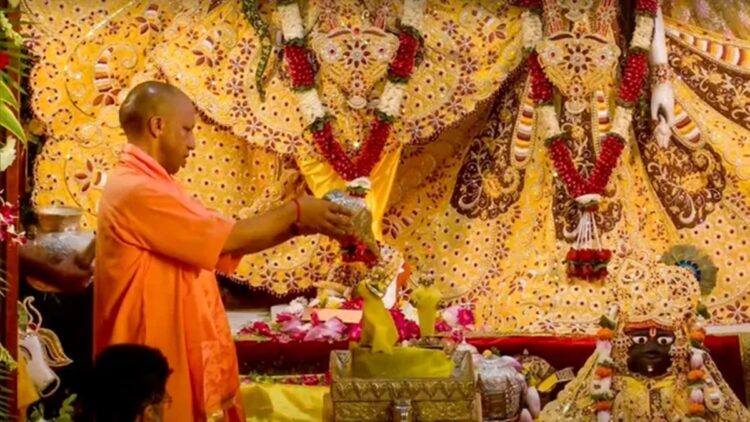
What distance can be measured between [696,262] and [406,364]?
3.76 m

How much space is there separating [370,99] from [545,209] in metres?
1.11

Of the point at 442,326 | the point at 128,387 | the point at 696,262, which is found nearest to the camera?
the point at 128,387

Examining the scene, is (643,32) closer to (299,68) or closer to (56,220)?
(299,68)

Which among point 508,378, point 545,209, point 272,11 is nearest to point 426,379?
point 508,378

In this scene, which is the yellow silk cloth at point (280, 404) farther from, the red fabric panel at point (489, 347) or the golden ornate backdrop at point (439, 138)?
the golden ornate backdrop at point (439, 138)

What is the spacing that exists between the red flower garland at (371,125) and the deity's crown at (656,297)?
241cm

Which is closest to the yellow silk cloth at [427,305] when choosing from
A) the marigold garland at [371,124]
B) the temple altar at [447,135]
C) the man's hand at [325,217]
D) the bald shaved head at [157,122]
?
the man's hand at [325,217]

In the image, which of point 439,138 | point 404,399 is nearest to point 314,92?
point 439,138

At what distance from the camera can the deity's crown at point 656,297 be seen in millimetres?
5570

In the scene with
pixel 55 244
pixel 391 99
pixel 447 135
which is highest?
pixel 391 99

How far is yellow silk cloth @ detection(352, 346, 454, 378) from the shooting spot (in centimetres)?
451

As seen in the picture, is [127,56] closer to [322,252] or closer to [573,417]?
[322,252]

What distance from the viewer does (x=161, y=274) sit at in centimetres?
459

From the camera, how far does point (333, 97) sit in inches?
316
